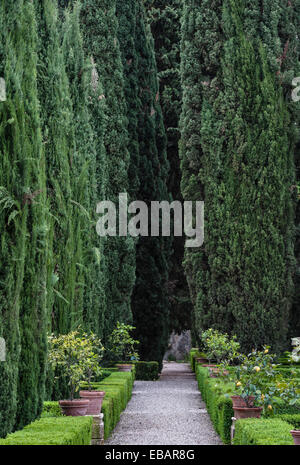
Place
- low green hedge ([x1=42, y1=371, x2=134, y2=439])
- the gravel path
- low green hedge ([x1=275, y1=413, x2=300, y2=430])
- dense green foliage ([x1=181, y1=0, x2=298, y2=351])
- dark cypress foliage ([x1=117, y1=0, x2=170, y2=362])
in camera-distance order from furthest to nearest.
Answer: dark cypress foliage ([x1=117, y1=0, x2=170, y2=362]) < dense green foliage ([x1=181, y1=0, x2=298, y2=351]) < the gravel path < low green hedge ([x1=42, y1=371, x2=134, y2=439]) < low green hedge ([x1=275, y1=413, x2=300, y2=430])

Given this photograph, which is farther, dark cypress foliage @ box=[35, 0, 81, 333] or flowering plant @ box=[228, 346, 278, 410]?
dark cypress foliage @ box=[35, 0, 81, 333]

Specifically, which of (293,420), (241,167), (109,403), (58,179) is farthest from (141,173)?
(293,420)

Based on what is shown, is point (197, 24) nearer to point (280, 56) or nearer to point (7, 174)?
point (280, 56)

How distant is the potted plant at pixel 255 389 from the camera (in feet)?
23.0

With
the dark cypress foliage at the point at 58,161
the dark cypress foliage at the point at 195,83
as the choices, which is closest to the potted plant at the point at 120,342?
the dark cypress foliage at the point at 195,83

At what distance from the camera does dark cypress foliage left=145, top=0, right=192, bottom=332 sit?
73.2ft

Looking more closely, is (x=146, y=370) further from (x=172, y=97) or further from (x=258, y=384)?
(x=258, y=384)

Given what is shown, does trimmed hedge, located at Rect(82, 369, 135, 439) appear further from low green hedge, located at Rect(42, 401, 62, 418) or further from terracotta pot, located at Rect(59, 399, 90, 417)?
terracotta pot, located at Rect(59, 399, 90, 417)

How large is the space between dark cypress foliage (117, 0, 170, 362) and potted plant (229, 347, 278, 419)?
1111 cm

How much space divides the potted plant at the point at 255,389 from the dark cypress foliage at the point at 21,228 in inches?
87.9

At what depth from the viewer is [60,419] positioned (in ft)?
22.0

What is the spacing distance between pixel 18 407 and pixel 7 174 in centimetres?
235

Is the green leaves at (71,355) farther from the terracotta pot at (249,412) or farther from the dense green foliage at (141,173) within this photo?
the terracotta pot at (249,412)

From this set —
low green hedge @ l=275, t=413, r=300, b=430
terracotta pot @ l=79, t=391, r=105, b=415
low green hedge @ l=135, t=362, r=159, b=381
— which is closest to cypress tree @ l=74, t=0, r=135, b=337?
low green hedge @ l=135, t=362, r=159, b=381
